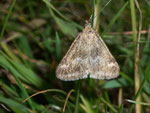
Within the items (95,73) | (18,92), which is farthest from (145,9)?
(18,92)

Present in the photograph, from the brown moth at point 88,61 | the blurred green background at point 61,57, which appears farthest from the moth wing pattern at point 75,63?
the blurred green background at point 61,57

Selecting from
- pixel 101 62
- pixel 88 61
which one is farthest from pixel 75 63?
pixel 101 62

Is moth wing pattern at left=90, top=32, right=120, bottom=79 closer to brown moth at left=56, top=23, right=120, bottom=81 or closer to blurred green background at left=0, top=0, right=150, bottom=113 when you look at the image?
brown moth at left=56, top=23, right=120, bottom=81

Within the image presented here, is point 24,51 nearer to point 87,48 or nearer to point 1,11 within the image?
point 1,11

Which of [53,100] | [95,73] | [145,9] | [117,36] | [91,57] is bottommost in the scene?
[53,100]

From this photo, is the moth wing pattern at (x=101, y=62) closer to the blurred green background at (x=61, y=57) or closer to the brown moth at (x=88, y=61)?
the brown moth at (x=88, y=61)
